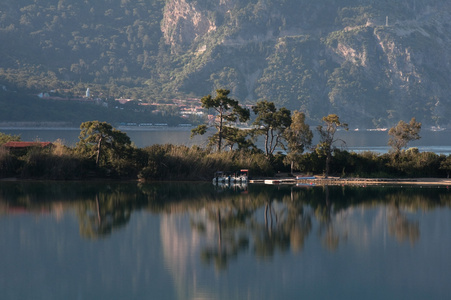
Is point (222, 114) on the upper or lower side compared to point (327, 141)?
upper

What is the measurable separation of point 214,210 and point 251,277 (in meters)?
13.2

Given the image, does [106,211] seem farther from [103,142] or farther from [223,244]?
[103,142]

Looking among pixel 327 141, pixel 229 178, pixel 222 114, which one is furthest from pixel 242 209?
pixel 222 114

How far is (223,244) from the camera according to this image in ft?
90.5

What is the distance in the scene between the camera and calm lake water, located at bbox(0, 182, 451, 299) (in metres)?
21.7

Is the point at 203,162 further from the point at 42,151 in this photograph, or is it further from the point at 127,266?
the point at 127,266

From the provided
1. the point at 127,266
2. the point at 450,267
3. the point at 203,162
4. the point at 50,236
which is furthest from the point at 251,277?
the point at 203,162

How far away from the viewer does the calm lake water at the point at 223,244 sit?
21703 mm

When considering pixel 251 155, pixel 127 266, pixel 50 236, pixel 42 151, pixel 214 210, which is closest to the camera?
pixel 127 266

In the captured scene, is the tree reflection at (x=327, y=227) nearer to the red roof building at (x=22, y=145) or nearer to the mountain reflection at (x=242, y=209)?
the mountain reflection at (x=242, y=209)

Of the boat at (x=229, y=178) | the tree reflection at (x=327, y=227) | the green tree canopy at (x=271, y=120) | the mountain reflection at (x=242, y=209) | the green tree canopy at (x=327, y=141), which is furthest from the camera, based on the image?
the green tree canopy at (x=271, y=120)

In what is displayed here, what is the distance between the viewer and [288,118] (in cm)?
5275

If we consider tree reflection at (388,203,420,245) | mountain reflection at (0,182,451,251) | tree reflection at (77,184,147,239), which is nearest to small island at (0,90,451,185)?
mountain reflection at (0,182,451,251)

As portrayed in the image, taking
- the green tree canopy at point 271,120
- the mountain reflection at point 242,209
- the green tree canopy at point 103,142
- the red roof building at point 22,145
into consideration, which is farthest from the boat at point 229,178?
the red roof building at point 22,145
